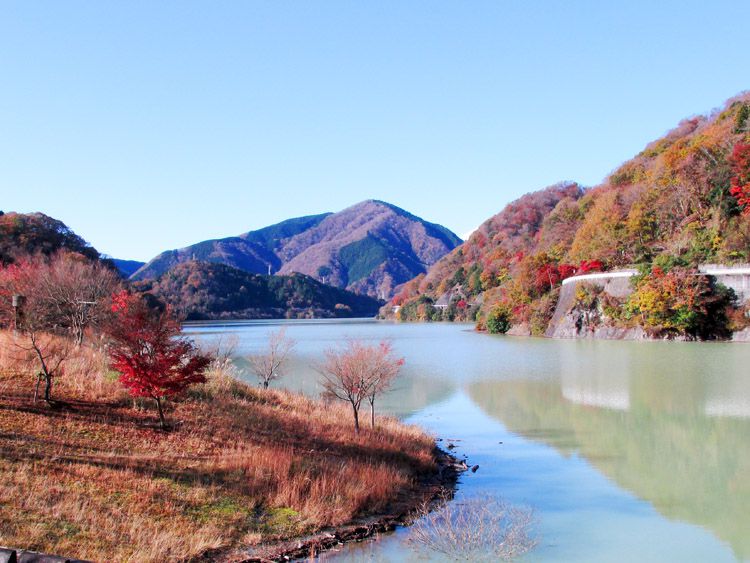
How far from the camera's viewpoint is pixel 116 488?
28.3 ft

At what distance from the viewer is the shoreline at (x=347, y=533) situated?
309 inches

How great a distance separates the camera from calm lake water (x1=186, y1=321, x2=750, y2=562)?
9086mm

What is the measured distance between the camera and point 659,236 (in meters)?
57.8

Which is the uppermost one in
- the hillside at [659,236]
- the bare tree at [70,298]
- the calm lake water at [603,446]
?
the hillside at [659,236]

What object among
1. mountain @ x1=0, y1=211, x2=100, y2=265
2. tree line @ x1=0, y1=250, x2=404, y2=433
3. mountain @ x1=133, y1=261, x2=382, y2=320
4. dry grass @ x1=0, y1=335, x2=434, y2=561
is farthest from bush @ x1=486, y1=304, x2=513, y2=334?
mountain @ x1=133, y1=261, x2=382, y2=320

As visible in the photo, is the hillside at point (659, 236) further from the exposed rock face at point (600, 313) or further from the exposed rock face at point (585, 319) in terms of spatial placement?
the exposed rock face at point (585, 319)

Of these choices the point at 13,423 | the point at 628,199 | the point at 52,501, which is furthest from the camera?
the point at 628,199

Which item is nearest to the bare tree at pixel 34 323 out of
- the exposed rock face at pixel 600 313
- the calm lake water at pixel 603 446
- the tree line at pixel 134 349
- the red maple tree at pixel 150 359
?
the tree line at pixel 134 349

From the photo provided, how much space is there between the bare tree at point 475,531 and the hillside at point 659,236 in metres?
40.6

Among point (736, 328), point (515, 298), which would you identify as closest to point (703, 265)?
point (736, 328)

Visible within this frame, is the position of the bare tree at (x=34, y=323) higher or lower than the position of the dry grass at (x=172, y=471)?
higher

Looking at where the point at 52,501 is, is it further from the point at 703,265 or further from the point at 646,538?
the point at 703,265

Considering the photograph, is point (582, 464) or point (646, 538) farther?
point (582, 464)

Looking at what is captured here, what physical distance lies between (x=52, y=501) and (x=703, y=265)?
159 feet
